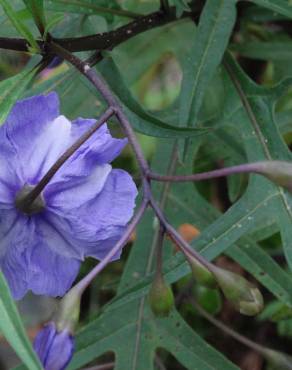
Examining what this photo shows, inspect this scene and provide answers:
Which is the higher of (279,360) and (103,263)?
(103,263)

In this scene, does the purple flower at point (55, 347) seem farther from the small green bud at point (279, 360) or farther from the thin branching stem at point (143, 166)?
the small green bud at point (279, 360)

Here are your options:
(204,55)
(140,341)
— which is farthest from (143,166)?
(140,341)

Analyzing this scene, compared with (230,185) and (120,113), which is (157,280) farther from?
(230,185)

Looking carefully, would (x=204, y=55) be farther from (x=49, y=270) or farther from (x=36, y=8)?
(x=49, y=270)

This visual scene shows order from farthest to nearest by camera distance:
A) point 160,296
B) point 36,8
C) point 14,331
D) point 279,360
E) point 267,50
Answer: point 267,50
point 279,360
point 36,8
point 160,296
point 14,331

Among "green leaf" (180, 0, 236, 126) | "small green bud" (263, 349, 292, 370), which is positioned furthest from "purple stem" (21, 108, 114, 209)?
"small green bud" (263, 349, 292, 370)
